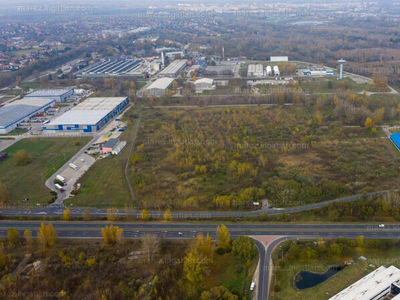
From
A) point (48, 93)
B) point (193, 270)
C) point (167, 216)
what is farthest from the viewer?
point (48, 93)

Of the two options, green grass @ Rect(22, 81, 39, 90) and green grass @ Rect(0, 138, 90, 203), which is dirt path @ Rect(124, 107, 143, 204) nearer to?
green grass @ Rect(0, 138, 90, 203)

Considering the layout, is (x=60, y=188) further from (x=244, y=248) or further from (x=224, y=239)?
(x=244, y=248)

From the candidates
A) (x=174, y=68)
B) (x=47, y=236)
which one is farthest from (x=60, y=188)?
(x=174, y=68)

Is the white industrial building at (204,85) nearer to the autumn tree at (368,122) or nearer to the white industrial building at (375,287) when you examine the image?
the autumn tree at (368,122)

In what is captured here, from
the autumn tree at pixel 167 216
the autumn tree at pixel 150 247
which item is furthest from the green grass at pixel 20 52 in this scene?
the autumn tree at pixel 150 247

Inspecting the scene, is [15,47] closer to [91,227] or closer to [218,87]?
[218,87]

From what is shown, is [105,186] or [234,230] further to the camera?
[105,186]
